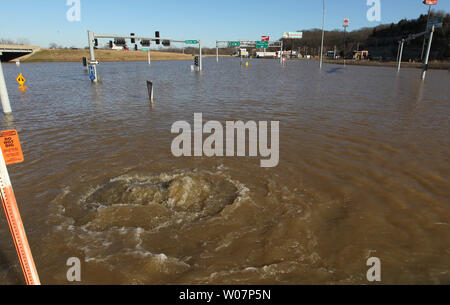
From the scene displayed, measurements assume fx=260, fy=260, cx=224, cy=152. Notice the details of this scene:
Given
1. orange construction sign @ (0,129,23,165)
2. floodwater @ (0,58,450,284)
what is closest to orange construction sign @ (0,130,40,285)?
orange construction sign @ (0,129,23,165)

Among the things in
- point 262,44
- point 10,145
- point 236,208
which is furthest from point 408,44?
point 10,145

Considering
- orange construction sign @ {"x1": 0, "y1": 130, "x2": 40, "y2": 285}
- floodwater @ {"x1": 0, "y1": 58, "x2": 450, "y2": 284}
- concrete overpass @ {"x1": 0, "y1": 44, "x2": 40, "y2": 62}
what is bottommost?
floodwater @ {"x1": 0, "y1": 58, "x2": 450, "y2": 284}

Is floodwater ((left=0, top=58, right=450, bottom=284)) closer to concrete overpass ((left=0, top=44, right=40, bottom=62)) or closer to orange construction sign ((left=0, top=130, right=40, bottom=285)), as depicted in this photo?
orange construction sign ((left=0, top=130, right=40, bottom=285))

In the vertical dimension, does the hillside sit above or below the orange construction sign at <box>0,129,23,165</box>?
above

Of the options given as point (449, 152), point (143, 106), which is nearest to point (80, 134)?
point (143, 106)

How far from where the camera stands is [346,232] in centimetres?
402

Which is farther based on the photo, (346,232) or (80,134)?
(80,134)

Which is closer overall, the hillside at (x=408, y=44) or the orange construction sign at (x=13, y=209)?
the orange construction sign at (x=13, y=209)

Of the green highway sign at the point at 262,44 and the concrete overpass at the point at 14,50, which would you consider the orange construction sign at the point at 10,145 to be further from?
the concrete overpass at the point at 14,50

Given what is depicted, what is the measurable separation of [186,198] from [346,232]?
2.79 m

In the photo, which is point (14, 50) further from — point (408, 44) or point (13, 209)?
point (408, 44)

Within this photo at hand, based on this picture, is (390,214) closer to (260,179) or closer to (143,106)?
(260,179)

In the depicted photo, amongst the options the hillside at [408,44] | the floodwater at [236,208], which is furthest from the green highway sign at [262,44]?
the floodwater at [236,208]
